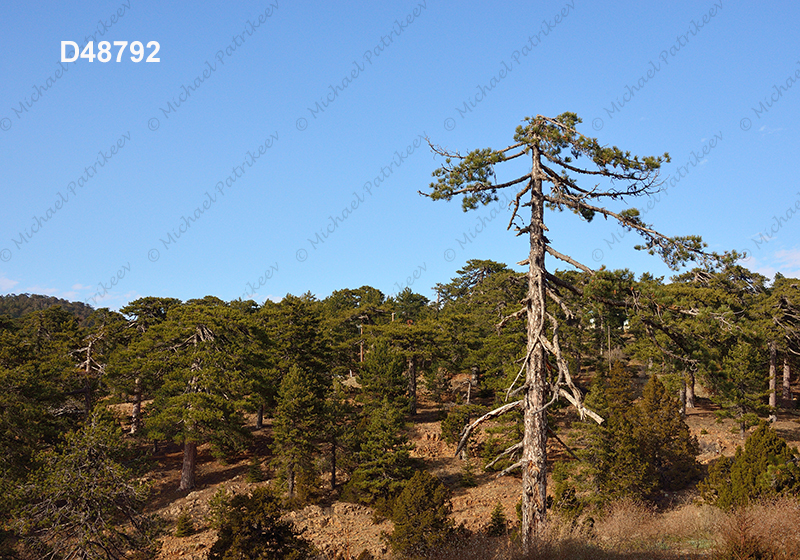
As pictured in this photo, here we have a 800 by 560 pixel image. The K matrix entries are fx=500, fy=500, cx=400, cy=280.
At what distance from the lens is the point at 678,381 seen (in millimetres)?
8250

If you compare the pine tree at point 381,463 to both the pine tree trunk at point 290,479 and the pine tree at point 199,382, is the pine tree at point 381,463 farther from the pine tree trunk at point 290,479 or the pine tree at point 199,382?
the pine tree at point 199,382

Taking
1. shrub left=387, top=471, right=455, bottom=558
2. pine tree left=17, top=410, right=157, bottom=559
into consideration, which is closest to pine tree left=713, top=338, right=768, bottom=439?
shrub left=387, top=471, right=455, bottom=558

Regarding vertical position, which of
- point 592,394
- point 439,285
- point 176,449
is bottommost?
point 176,449

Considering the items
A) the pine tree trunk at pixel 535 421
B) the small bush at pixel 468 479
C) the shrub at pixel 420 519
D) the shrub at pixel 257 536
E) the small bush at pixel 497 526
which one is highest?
the pine tree trunk at pixel 535 421

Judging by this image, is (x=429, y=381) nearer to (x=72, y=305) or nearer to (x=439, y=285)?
(x=439, y=285)

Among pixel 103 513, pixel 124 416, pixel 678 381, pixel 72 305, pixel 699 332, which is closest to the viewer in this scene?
pixel 699 332

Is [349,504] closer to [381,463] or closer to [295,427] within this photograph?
[381,463]

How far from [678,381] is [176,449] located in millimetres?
44049

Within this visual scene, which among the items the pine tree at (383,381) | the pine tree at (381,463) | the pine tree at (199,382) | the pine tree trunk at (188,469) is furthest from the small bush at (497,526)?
the pine tree trunk at (188,469)

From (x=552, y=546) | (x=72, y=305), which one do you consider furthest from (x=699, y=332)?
(x=72, y=305)

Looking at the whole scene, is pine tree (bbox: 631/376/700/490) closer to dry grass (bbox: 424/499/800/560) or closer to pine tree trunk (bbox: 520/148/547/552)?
dry grass (bbox: 424/499/800/560)

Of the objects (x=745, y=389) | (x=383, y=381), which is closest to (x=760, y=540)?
(x=383, y=381)

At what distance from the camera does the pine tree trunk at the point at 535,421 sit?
7.66 meters

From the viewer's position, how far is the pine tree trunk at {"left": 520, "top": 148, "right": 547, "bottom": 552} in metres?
7.66
